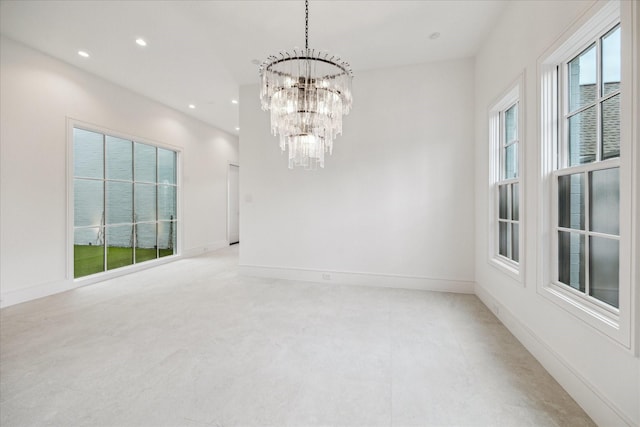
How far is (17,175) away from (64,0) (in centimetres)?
224

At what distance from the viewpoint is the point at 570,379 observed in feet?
5.87

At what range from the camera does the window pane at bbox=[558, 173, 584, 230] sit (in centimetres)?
186

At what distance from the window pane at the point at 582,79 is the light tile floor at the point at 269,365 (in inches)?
79.9

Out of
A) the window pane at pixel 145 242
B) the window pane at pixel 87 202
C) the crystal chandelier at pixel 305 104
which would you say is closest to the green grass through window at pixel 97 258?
the window pane at pixel 145 242

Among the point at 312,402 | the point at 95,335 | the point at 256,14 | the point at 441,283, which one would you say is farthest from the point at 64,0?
the point at 441,283

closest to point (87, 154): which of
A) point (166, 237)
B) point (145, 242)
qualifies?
point (145, 242)

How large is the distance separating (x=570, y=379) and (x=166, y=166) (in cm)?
700

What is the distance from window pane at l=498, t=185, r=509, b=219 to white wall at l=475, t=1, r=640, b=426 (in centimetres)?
17

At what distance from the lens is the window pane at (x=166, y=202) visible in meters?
5.83

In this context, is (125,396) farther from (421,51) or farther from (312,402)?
(421,51)

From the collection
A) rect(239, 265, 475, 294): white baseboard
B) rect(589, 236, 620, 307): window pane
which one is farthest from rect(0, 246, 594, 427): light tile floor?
rect(589, 236, 620, 307): window pane

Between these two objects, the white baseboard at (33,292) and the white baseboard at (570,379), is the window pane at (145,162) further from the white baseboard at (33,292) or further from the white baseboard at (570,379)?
the white baseboard at (570,379)

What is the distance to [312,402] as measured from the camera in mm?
1722

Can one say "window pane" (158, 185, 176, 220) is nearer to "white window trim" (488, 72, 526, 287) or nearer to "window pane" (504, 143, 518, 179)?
"white window trim" (488, 72, 526, 287)
